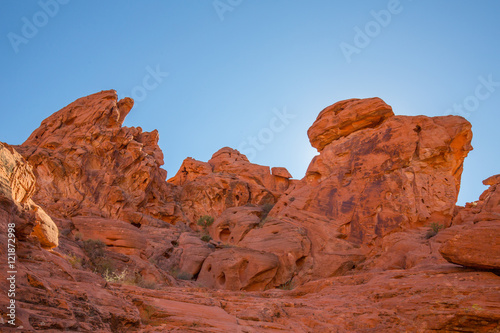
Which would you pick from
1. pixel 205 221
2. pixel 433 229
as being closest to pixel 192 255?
pixel 205 221

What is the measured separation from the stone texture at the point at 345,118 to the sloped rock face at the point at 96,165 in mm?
18262

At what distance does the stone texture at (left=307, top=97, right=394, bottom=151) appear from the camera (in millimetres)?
28991

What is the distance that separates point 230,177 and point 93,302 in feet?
130

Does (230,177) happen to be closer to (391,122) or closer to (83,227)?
(391,122)

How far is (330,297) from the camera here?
39.6 ft

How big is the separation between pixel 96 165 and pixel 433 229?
30.9 metres

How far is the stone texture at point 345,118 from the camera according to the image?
29.0 meters

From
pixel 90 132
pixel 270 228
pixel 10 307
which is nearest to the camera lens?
pixel 10 307

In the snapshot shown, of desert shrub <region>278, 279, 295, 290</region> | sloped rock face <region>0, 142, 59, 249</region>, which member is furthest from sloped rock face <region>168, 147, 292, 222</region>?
sloped rock face <region>0, 142, 59, 249</region>

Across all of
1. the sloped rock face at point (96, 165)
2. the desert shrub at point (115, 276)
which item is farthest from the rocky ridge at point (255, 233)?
the desert shrub at point (115, 276)

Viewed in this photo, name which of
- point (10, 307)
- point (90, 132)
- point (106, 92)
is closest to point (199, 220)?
point (90, 132)

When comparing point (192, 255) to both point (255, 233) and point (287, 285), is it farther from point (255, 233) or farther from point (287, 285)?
point (287, 285)

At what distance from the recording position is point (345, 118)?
30000 mm

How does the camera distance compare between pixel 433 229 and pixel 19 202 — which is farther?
pixel 433 229
